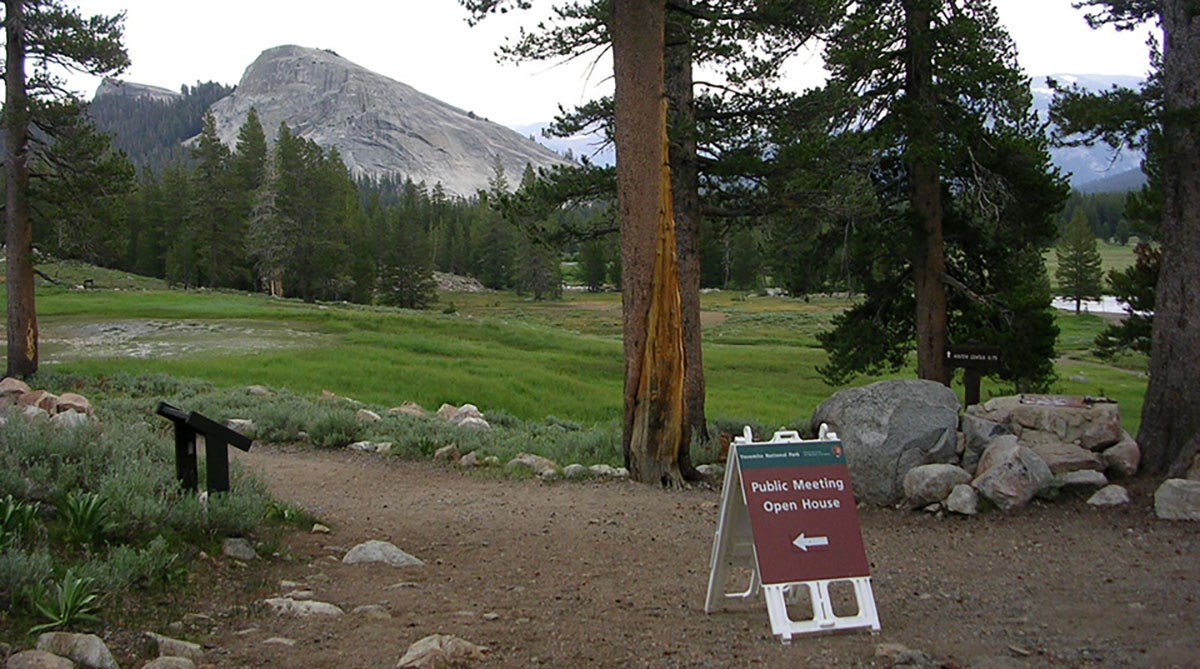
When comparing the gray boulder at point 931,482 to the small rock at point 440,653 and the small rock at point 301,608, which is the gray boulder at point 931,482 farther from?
the small rock at point 301,608

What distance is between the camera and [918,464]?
391 inches

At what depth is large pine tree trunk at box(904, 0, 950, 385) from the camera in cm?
1484

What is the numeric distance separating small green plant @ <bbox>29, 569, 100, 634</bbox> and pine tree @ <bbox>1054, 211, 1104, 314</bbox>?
256ft

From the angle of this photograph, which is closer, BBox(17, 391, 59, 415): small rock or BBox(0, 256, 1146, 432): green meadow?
BBox(17, 391, 59, 415): small rock

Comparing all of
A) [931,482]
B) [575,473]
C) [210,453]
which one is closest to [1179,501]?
[931,482]

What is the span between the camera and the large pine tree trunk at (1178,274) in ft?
30.7

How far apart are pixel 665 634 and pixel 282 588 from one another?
260 centimetres

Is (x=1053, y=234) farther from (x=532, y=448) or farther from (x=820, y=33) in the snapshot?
(x=532, y=448)

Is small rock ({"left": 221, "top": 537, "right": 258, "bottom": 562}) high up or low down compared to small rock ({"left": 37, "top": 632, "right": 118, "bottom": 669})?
down

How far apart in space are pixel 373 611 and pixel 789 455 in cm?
278

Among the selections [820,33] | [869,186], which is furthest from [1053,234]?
[820,33]

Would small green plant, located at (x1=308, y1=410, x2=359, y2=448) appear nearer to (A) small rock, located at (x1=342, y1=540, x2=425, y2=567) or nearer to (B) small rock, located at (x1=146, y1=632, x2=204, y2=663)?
(A) small rock, located at (x1=342, y1=540, x2=425, y2=567)

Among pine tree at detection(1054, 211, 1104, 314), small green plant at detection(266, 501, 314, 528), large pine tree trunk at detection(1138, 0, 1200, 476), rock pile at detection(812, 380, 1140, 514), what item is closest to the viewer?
small green plant at detection(266, 501, 314, 528)

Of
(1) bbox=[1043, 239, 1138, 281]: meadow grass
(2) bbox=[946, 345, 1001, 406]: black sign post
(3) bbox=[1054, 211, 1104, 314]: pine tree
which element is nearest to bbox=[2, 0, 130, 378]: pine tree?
(2) bbox=[946, 345, 1001, 406]: black sign post
